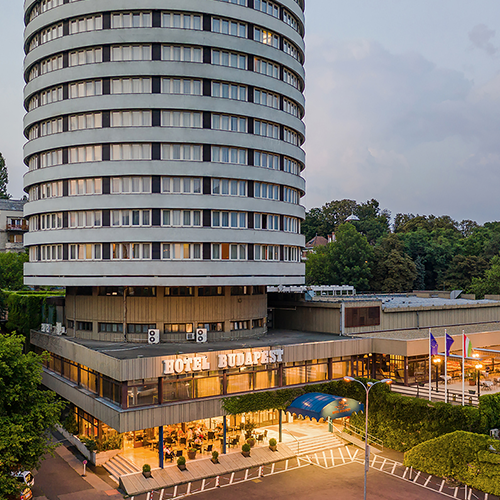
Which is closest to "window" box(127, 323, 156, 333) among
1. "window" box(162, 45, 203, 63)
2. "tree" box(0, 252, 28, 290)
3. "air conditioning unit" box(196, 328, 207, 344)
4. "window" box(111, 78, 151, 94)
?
"air conditioning unit" box(196, 328, 207, 344)

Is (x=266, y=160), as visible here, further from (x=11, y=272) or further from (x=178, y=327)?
(x=11, y=272)

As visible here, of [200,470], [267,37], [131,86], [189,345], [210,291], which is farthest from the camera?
[267,37]

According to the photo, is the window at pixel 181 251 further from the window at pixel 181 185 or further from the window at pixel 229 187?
the window at pixel 229 187

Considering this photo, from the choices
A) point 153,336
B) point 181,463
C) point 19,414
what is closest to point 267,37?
point 153,336

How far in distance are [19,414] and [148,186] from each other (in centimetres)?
2580

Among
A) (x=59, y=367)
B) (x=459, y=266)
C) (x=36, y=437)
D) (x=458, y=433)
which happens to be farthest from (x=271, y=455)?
(x=459, y=266)

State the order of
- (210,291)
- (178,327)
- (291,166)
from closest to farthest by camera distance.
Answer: (178,327)
(210,291)
(291,166)

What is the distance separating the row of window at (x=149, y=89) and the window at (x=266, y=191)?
9110mm

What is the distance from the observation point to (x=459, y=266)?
134625 mm

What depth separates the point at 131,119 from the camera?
5503 centimetres

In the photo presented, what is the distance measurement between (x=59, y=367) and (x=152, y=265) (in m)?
17.4

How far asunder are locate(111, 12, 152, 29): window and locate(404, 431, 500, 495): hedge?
4845 cm

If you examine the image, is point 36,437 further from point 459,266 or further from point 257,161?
point 459,266

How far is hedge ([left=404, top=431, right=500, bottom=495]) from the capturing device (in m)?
39.2
